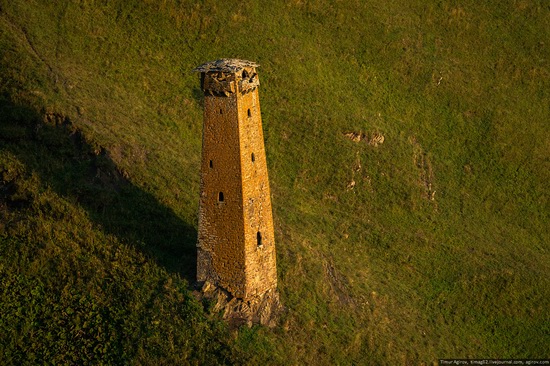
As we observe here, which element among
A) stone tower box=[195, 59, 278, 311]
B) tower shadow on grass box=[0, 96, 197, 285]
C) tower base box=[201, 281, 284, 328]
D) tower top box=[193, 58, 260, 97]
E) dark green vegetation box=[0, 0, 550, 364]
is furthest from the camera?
tower shadow on grass box=[0, 96, 197, 285]

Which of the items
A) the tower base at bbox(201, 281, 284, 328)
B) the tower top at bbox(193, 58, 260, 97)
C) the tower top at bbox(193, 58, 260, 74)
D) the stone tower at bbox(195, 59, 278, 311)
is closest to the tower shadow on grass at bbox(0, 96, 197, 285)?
the tower base at bbox(201, 281, 284, 328)

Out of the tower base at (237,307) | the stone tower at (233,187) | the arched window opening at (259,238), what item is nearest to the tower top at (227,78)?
the stone tower at (233,187)

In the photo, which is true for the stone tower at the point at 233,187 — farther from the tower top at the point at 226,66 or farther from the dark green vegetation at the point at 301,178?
the dark green vegetation at the point at 301,178

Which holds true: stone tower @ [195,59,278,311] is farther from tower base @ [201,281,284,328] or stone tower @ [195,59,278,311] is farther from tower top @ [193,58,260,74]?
tower base @ [201,281,284,328]

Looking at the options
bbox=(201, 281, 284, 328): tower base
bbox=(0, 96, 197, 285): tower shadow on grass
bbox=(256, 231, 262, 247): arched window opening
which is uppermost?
bbox=(0, 96, 197, 285): tower shadow on grass

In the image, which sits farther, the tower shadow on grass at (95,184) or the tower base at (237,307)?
the tower shadow on grass at (95,184)

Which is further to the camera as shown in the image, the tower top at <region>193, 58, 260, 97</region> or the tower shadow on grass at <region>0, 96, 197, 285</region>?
the tower shadow on grass at <region>0, 96, 197, 285</region>
